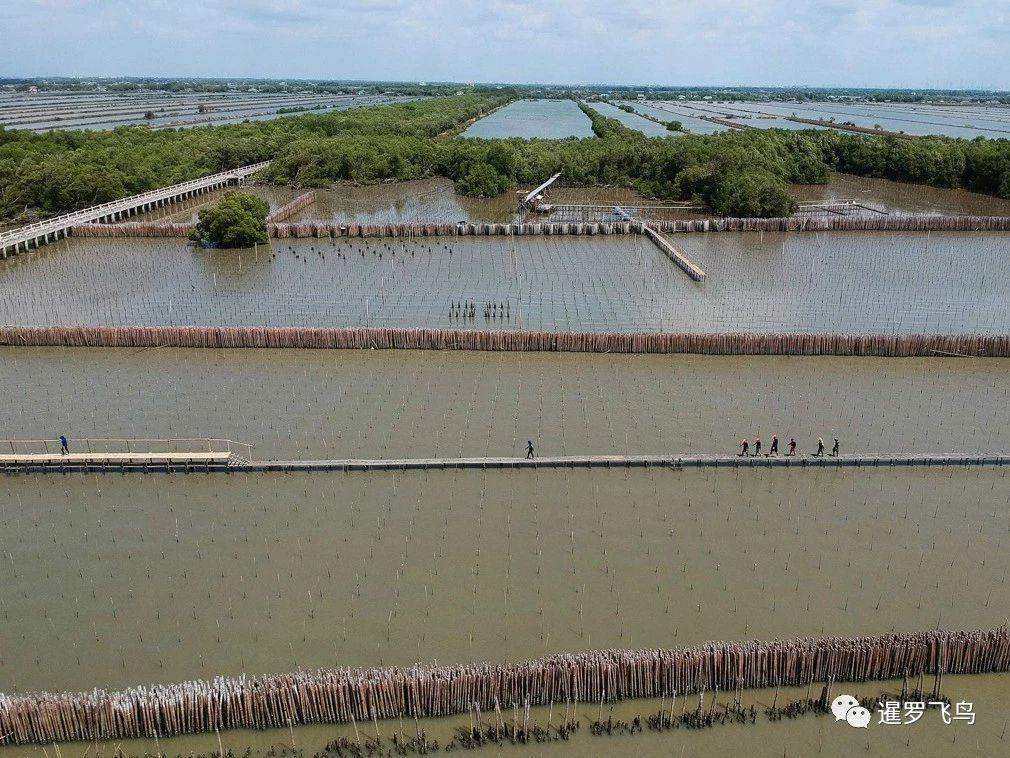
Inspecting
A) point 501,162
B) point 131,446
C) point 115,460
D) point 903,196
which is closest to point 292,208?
point 501,162

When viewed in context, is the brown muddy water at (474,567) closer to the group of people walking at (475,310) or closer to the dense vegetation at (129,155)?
the group of people walking at (475,310)

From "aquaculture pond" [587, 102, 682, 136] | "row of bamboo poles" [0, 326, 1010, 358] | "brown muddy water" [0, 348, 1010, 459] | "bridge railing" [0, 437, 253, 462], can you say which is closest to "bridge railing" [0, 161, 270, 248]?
"row of bamboo poles" [0, 326, 1010, 358]

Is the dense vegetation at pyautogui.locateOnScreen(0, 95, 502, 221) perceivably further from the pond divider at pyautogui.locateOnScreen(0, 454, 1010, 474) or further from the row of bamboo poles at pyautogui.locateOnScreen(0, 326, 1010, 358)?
the pond divider at pyautogui.locateOnScreen(0, 454, 1010, 474)

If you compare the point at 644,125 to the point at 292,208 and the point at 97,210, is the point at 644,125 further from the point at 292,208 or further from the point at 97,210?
the point at 97,210

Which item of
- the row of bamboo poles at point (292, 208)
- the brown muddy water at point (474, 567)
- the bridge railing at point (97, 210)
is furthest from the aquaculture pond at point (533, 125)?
the brown muddy water at point (474, 567)

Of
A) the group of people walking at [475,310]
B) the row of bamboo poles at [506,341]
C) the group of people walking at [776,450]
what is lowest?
the group of people walking at [776,450]

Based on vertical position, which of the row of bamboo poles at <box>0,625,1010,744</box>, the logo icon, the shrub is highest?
the shrub
